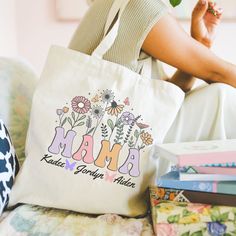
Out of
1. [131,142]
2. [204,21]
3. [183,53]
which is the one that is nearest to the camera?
[131,142]

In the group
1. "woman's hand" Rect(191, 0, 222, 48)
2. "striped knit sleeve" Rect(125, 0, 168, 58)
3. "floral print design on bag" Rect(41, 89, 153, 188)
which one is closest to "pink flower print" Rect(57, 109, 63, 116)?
"floral print design on bag" Rect(41, 89, 153, 188)

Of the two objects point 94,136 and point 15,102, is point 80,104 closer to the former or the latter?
point 94,136

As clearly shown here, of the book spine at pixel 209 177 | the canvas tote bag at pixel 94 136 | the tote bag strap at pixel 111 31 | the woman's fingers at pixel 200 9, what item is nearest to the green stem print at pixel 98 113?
the canvas tote bag at pixel 94 136

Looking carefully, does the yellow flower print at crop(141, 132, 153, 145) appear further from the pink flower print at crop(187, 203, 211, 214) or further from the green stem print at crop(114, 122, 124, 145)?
the pink flower print at crop(187, 203, 211, 214)

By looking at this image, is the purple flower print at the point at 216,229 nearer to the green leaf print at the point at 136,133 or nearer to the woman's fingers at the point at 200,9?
the green leaf print at the point at 136,133

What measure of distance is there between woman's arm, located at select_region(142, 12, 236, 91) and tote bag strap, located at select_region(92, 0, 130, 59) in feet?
0.27

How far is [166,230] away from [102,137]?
0.73 ft

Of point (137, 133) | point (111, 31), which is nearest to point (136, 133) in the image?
point (137, 133)

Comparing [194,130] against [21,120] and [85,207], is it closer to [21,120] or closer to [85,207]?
[85,207]

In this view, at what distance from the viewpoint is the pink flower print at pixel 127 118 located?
2.43 ft

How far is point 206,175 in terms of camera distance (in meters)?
0.63

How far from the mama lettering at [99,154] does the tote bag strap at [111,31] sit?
18 cm

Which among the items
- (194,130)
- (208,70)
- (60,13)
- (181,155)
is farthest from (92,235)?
(60,13)

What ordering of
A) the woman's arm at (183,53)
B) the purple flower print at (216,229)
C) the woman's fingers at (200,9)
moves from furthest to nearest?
the woman's fingers at (200,9) → the woman's arm at (183,53) → the purple flower print at (216,229)
